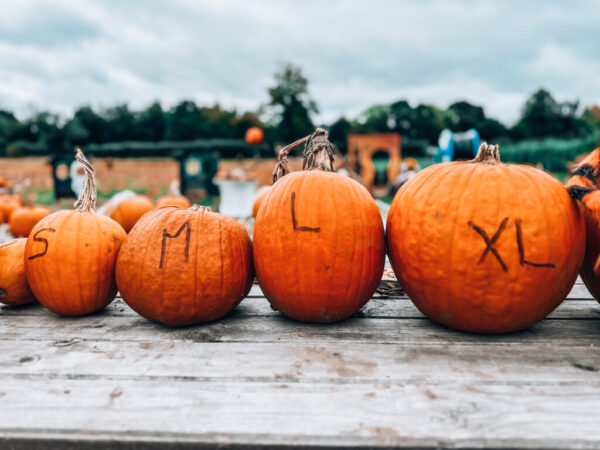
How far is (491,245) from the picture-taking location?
1.31 metres

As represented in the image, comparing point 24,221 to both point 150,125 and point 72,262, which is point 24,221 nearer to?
point 72,262

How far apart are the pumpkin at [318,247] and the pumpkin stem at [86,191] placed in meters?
0.77

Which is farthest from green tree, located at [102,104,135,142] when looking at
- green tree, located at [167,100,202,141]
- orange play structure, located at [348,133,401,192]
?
orange play structure, located at [348,133,401,192]

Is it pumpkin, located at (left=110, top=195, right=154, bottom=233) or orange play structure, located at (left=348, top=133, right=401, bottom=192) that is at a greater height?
orange play structure, located at (left=348, top=133, right=401, bottom=192)

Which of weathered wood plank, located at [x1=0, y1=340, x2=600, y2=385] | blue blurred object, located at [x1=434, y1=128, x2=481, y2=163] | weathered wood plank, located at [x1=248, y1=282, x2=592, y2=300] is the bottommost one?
weathered wood plank, located at [x1=248, y1=282, x2=592, y2=300]

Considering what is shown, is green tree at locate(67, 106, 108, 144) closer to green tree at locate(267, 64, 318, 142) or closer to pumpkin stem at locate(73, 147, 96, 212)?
green tree at locate(267, 64, 318, 142)

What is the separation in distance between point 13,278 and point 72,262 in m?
0.37

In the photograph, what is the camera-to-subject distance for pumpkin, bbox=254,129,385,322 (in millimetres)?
1467

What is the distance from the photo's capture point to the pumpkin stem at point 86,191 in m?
1.73

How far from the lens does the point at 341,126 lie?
29.5 m

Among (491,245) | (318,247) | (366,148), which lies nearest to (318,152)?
(318,247)

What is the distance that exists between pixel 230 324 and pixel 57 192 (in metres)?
10.4

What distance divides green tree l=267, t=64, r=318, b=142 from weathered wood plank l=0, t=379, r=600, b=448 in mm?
25160

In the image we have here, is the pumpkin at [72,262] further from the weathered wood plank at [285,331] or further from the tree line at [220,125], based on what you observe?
the tree line at [220,125]
